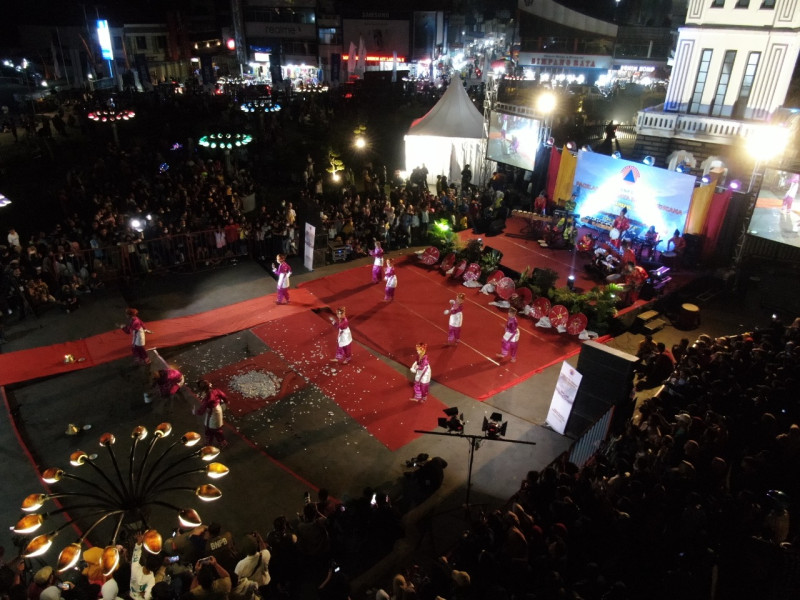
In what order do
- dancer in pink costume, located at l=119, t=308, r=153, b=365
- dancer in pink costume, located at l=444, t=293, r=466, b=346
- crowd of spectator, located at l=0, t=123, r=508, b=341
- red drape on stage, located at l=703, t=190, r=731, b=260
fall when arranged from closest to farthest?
dancer in pink costume, located at l=119, t=308, r=153, b=365
dancer in pink costume, located at l=444, t=293, r=466, b=346
crowd of spectator, located at l=0, t=123, r=508, b=341
red drape on stage, located at l=703, t=190, r=731, b=260

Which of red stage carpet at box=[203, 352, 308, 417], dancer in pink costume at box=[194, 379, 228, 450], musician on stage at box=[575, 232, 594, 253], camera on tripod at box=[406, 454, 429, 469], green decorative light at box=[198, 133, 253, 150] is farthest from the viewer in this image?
green decorative light at box=[198, 133, 253, 150]

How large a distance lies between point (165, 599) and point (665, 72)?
53689mm

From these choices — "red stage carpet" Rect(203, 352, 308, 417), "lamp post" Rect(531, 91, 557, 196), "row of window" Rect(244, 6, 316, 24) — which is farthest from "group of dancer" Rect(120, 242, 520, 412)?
"row of window" Rect(244, 6, 316, 24)

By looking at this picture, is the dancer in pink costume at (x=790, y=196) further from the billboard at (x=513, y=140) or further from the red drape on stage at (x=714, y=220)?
the billboard at (x=513, y=140)

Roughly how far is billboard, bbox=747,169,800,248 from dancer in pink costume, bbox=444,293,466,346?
33.9 feet

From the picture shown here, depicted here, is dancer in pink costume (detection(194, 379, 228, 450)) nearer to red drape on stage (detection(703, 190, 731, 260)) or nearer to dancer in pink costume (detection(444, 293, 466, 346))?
dancer in pink costume (detection(444, 293, 466, 346))

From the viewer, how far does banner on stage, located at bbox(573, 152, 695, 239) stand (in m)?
18.2

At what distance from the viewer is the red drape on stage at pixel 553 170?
21.9 meters

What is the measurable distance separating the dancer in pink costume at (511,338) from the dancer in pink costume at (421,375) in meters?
2.44

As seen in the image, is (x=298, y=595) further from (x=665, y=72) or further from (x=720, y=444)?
(x=665, y=72)

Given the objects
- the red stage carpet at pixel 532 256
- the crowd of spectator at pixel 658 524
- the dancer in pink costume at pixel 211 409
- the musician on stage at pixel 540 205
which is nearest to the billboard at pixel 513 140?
the musician on stage at pixel 540 205

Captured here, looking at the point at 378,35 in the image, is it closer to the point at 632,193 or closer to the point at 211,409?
the point at 632,193

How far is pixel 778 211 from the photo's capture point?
771 inches

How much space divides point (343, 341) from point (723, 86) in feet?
62.4
